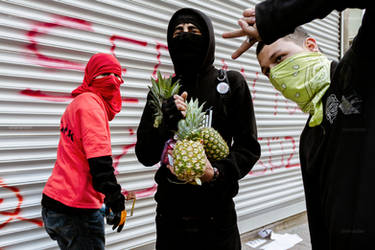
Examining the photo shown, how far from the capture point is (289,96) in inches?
47.9

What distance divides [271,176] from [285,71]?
430 cm

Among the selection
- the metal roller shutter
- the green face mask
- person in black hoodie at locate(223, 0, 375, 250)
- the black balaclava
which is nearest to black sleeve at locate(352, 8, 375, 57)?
person in black hoodie at locate(223, 0, 375, 250)

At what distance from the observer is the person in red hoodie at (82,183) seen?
222 cm

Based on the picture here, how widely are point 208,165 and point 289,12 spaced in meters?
1.10

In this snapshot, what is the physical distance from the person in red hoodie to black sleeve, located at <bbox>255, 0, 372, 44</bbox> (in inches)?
65.4

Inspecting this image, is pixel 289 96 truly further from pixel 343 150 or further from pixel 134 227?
pixel 134 227

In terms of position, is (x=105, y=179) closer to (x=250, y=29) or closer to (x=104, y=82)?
(x=104, y=82)

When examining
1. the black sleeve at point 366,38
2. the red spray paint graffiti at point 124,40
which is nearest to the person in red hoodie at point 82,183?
the red spray paint graffiti at point 124,40

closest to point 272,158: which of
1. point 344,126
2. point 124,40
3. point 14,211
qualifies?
point 124,40

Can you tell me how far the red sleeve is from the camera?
220cm

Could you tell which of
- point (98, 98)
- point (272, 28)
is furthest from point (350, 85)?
point (98, 98)

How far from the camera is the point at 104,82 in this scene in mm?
2527

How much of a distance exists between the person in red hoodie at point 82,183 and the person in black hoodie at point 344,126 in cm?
154

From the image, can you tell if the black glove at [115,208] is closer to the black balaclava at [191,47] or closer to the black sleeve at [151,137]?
the black sleeve at [151,137]
